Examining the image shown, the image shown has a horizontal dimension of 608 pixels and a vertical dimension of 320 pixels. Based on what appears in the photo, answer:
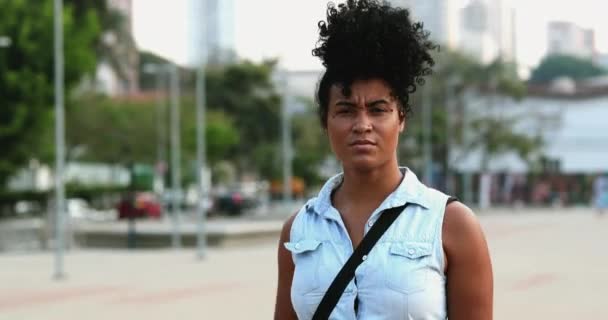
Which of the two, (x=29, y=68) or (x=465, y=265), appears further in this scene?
(x=29, y=68)

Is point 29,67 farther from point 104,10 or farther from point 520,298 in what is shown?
point 520,298

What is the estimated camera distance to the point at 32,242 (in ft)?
109

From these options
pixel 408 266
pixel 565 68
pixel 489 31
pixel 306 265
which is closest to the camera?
pixel 408 266

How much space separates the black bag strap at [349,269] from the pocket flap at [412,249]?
0.19 feet

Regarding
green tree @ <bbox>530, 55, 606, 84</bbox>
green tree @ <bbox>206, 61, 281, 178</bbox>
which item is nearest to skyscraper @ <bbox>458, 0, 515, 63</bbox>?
green tree @ <bbox>530, 55, 606, 84</bbox>

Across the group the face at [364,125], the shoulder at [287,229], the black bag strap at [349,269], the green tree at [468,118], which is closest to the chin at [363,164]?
the face at [364,125]

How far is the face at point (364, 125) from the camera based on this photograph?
2.94 m

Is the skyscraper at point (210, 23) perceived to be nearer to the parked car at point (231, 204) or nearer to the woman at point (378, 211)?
the parked car at point (231, 204)

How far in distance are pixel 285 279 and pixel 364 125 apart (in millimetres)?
494

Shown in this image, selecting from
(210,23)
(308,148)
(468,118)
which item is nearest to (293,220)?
(308,148)

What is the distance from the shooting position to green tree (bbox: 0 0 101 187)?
37.2m

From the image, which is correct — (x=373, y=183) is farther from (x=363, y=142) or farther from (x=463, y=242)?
(x=463, y=242)

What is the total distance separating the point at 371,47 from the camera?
295cm

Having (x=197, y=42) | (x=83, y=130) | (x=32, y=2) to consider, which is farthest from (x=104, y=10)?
(x=197, y=42)
